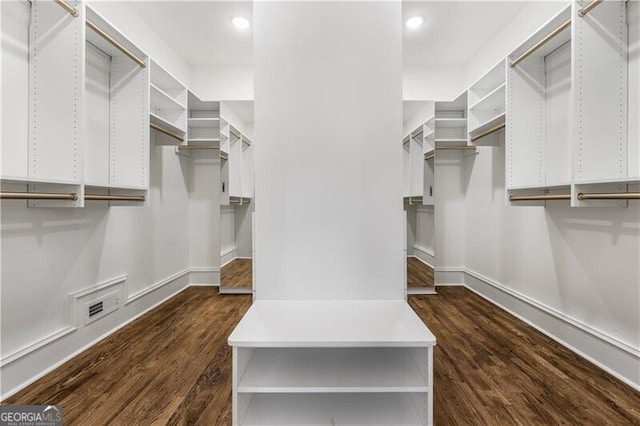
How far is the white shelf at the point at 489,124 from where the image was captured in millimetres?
2722

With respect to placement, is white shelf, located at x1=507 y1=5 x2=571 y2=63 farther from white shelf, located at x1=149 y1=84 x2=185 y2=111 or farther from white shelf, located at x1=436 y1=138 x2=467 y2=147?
white shelf, located at x1=149 y1=84 x2=185 y2=111

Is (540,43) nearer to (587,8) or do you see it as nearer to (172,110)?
(587,8)

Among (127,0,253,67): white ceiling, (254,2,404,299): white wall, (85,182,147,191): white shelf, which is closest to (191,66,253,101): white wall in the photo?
(127,0,253,67): white ceiling

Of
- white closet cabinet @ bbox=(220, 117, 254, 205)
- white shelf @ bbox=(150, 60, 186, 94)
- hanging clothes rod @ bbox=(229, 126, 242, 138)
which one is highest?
white shelf @ bbox=(150, 60, 186, 94)

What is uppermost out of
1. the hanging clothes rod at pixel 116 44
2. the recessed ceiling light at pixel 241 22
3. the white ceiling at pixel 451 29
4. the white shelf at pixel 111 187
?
the recessed ceiling light at pixel 241 22

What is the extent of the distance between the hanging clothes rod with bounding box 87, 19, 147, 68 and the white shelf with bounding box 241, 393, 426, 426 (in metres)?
2.49

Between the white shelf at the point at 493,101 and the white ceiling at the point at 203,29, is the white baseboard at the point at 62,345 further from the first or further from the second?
the white shelf at the point at 493,101

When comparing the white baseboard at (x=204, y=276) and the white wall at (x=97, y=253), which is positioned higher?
the white wall at (x=97, y=253)

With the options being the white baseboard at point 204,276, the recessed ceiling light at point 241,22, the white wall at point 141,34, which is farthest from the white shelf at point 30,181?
the white baseboard at point 204,276

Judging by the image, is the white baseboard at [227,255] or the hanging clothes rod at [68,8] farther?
the white baseboard at [227,255]

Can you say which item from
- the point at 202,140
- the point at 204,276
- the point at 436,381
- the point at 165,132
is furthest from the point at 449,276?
the point at 165,132

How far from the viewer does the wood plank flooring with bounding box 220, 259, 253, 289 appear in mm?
3846

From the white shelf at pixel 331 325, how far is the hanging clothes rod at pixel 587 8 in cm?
207

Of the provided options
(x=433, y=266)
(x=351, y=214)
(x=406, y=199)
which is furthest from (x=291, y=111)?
(x=433, y=266)
